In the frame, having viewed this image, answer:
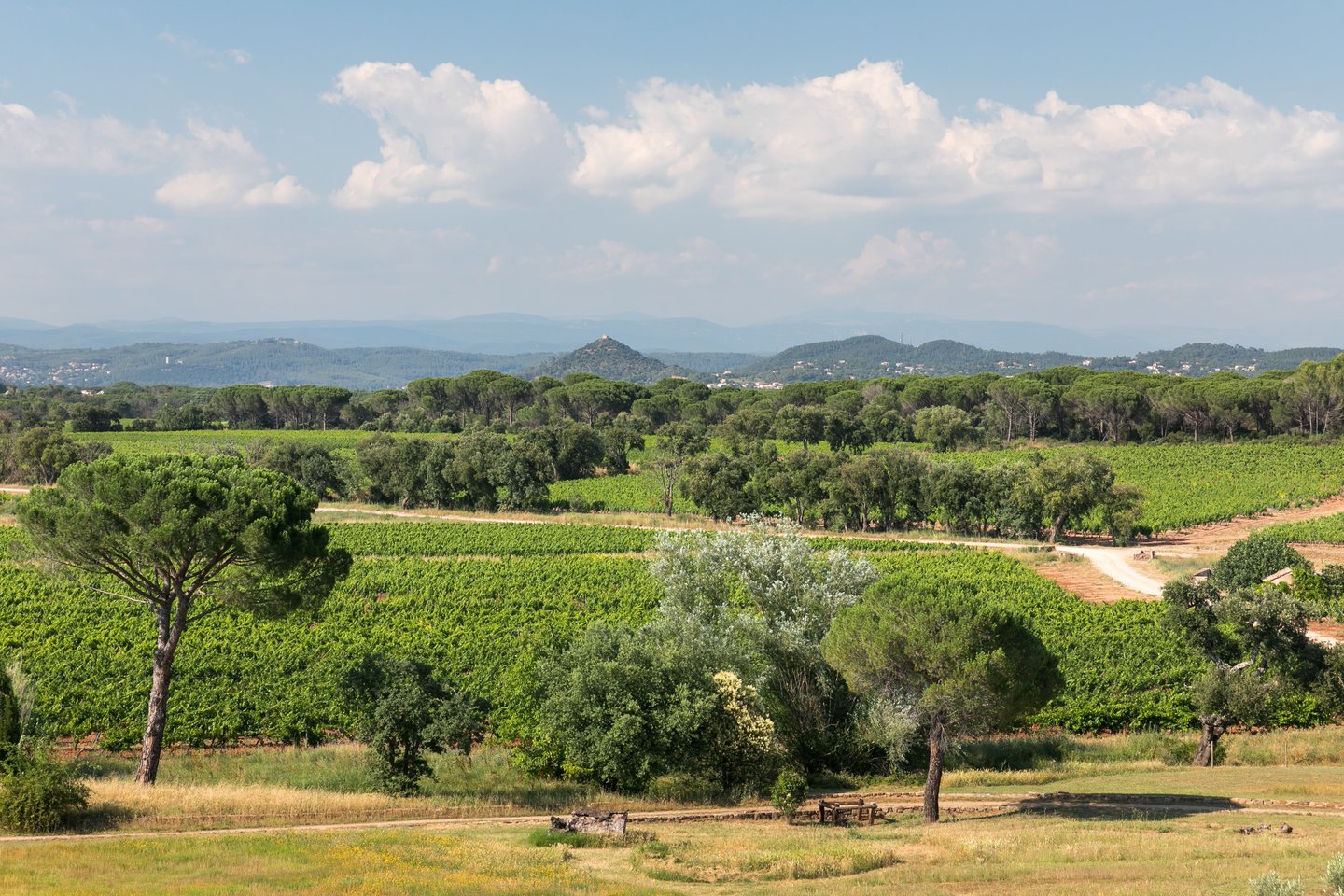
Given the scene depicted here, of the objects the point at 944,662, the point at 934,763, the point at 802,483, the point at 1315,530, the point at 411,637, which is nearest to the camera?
the point at 944,662

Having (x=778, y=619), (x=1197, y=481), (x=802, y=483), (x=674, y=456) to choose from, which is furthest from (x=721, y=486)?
(x=1197, y=481)

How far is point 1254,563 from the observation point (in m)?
48.2

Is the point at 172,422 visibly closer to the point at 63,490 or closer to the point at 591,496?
the point at 591,496

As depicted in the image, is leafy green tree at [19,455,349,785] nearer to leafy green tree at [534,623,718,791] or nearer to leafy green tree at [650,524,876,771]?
leafy green tree at [534,623,718,791]

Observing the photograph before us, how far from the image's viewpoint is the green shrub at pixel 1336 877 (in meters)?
13.6

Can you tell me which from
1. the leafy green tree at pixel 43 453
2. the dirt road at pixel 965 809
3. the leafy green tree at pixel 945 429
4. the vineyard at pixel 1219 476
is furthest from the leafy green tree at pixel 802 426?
the dirt road at pixel 965 809

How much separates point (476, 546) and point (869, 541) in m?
26.8

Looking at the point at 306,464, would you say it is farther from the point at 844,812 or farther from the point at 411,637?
the point at 844,812

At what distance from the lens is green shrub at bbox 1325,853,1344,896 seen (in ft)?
44.6

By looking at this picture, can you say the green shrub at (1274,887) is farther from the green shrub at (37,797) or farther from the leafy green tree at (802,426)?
the leafy green tree at (802,426)

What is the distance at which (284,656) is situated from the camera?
3931cm

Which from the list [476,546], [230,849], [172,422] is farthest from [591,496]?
[172,422]

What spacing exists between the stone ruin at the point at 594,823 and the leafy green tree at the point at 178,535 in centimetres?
991

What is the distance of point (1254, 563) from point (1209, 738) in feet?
67.0
